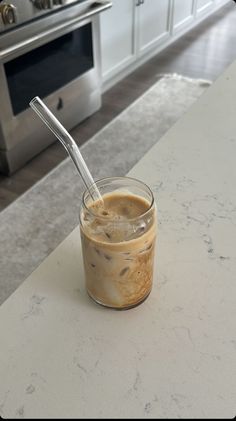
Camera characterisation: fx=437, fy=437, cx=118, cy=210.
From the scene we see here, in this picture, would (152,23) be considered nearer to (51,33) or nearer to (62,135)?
(51,33)

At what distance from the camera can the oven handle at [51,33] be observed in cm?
166

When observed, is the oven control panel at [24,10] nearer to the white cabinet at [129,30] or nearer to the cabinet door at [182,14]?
the white cabinet at [129,30]

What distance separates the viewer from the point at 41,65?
1.96m

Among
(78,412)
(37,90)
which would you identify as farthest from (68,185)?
(78,412)

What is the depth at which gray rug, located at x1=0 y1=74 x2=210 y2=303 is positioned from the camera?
1.58m

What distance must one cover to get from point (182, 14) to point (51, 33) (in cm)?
191

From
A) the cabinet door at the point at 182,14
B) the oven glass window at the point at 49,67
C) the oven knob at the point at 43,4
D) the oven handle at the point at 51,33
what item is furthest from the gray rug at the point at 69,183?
the cabinet door at the point at 182,14

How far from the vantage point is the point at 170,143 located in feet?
2.82

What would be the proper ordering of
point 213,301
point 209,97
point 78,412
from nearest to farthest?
point 78,412 → point 213,301 → point 209,97

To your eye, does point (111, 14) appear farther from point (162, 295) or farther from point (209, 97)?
point (162, 295)

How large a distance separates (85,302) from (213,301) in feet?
0.56

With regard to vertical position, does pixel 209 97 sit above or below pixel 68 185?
above

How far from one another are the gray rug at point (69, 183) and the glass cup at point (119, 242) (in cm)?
95

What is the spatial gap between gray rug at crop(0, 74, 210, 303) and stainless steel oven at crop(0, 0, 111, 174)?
0.65 feet
